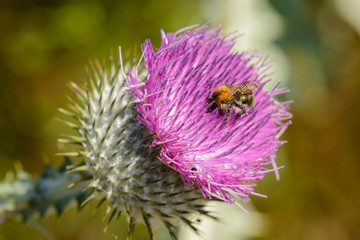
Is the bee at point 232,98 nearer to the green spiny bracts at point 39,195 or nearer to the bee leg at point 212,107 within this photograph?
the bee leg at point 212,107

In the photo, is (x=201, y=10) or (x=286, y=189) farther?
(x=286, y=189)

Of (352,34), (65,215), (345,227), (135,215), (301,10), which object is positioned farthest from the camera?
(352,34)

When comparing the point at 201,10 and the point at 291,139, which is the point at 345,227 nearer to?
the point at 291,139

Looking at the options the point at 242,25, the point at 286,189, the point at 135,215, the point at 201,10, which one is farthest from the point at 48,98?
the point at 286,189

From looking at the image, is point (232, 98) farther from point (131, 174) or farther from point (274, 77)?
point (274, 77)

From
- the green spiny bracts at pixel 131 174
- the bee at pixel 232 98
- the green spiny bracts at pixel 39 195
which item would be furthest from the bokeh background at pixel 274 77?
the bee at pixel 232 98

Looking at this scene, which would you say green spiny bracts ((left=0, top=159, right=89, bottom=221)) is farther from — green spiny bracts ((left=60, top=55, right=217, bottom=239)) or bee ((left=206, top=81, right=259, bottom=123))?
bee ((left=206, top=81, right=259, bottom=123))

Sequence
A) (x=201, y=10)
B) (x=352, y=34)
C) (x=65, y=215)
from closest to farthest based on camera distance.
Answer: (x=65, y=215), (x=201, y=10), (x=352, y=34)
